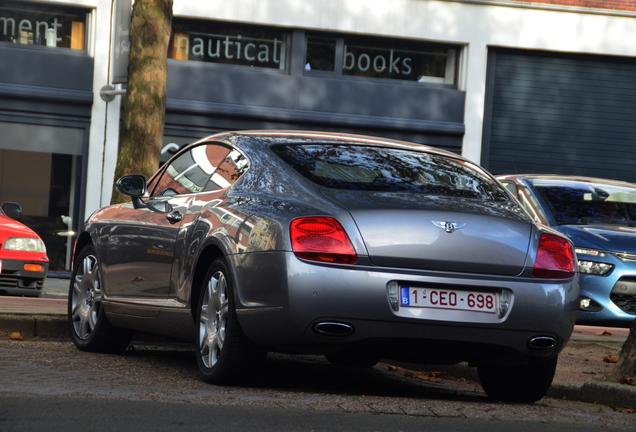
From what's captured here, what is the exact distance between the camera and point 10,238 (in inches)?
426

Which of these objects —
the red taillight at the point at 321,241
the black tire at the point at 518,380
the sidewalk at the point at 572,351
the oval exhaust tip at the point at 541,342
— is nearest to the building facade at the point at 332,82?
the sidewalk at the point at 572,351

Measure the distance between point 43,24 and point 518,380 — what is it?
13257mm

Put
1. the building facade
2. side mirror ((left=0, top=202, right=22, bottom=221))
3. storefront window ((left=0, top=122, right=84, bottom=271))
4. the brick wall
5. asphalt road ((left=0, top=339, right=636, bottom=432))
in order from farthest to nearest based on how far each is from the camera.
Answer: the brick wall, the building facade, storefront window ((left=0, top=122, right=84, bottom=271)), side mirror ((left=0, top=202, right=22, bottom=221)), asphalt road ((left=0, top=339, right=636, bottom=432))

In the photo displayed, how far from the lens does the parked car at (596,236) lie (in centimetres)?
915

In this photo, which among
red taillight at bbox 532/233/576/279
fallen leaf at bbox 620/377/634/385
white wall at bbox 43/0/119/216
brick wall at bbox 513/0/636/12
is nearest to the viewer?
red taillight at bbox 532/233/576/279

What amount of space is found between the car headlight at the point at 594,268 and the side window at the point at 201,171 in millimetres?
4150

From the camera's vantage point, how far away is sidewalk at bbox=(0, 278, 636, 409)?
5.54m

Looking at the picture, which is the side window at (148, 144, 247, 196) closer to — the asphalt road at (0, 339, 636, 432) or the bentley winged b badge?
the asphalt road at (0, 339, 636, 432)

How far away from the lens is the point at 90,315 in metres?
7.02

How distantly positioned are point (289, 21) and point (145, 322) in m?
11.9

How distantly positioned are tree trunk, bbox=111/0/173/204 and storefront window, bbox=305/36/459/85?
749 cm

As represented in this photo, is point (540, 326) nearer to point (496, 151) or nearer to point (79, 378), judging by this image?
point (79, 378)

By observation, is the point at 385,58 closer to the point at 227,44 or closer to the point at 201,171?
the point at 227,44

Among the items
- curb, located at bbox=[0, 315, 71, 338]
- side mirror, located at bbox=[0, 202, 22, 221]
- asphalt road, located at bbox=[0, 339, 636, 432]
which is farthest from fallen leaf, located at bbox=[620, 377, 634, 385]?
side mirror, located at bbox=[0, 202, 22, 221]
